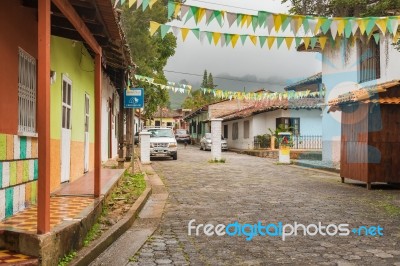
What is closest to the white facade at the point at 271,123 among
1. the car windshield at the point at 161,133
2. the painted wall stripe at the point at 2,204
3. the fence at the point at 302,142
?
the fence at the point at 302,142

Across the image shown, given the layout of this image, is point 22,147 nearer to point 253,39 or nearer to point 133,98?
point 253,39

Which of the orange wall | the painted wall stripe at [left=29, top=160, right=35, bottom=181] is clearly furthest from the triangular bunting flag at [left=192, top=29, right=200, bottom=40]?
the painted wall stripe at [left=29, top=160, right=35, bottom=181]

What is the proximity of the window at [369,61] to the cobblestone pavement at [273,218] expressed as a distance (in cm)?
478

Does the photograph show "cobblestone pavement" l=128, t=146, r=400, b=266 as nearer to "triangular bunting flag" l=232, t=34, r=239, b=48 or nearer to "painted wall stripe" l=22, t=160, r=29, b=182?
"painted wall stripe" l=22, t=160, r=29, b=182

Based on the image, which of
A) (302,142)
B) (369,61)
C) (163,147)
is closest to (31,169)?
(369,61)

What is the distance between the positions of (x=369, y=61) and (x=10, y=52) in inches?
537

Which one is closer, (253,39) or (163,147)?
(253,39)

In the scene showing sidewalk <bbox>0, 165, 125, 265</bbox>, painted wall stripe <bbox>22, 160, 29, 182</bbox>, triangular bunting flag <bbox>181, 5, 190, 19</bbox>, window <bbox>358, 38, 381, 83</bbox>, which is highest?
window <bbox>358, 38, 381, 83</bbox>

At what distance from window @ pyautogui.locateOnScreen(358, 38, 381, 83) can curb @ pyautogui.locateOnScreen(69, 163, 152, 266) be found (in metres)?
11.0

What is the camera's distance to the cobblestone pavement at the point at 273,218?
4930mm

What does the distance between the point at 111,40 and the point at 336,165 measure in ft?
40.7

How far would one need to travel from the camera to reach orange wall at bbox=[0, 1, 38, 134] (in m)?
5.05

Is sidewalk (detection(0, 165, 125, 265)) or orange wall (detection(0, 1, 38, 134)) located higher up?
orange wall (detection(0, 1, 38, 134))

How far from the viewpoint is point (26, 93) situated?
6031 mm
